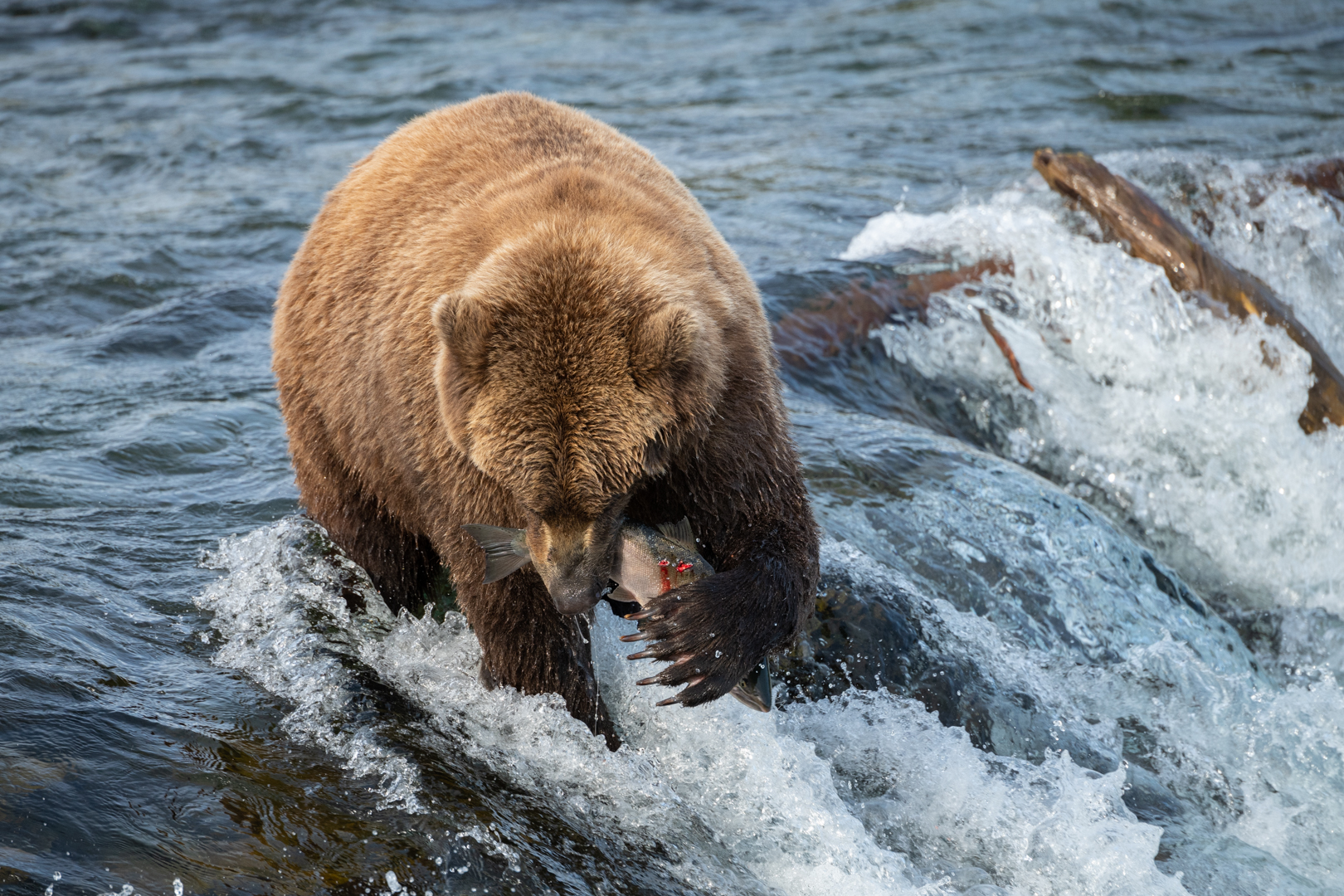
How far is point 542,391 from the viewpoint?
350 centimetres

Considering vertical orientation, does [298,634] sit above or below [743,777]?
above

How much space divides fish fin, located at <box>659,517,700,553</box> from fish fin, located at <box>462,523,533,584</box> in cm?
44

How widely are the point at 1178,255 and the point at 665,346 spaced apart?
19.6 ft

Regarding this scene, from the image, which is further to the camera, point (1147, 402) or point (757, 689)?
point (1147, 402)

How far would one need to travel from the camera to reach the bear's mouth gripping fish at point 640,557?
3723mm

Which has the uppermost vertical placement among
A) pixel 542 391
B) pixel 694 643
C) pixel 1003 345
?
pixel 542 391

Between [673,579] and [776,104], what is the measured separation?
35.6 feet

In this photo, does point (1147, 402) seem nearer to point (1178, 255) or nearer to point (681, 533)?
point (1178, 255)

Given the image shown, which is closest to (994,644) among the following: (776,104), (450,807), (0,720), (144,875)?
(450,807)

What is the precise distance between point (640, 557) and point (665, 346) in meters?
0.70

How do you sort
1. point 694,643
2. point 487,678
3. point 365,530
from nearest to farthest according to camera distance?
point 694,643 < point 487,678 < point 365,530

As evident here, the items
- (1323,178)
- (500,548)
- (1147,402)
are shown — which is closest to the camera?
(500,548)

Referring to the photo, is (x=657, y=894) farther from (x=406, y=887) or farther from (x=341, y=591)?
(x=341, y=591)

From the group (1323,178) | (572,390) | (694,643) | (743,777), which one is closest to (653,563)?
(694,643)
